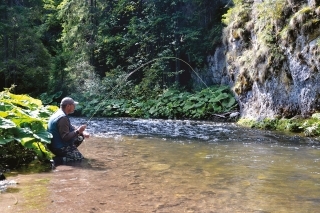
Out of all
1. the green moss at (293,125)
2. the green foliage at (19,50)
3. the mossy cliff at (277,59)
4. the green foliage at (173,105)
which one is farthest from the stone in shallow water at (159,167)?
the green foliage at (19,50)

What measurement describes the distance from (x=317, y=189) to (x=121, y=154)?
411 cm

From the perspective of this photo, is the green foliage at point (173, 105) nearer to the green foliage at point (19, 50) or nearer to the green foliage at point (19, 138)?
the green foliage at point (19, 50)

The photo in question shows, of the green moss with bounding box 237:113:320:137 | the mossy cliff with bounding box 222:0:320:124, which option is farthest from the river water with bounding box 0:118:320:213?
the mossy cliff with bounding box 222:0:320:124

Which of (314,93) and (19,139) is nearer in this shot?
(19,139)

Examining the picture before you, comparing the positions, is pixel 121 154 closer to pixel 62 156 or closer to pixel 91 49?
pixel 62 156

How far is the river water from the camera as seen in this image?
163 inches

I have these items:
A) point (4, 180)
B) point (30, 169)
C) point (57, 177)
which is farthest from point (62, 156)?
point (4, 180)

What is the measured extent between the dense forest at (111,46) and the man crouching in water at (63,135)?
55.7 ft

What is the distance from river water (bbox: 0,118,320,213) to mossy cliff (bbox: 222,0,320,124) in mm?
4201

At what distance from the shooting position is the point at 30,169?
6090 millimetres

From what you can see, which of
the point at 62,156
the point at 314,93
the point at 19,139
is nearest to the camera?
the point at 19,139

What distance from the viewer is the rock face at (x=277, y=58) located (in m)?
12.3

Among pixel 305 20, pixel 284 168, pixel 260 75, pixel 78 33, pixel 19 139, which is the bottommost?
pixel 284 168

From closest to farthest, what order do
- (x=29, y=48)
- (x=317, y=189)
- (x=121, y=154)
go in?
(x=317, y=189) < (x=121, y=154) < (x=29, y=48)
